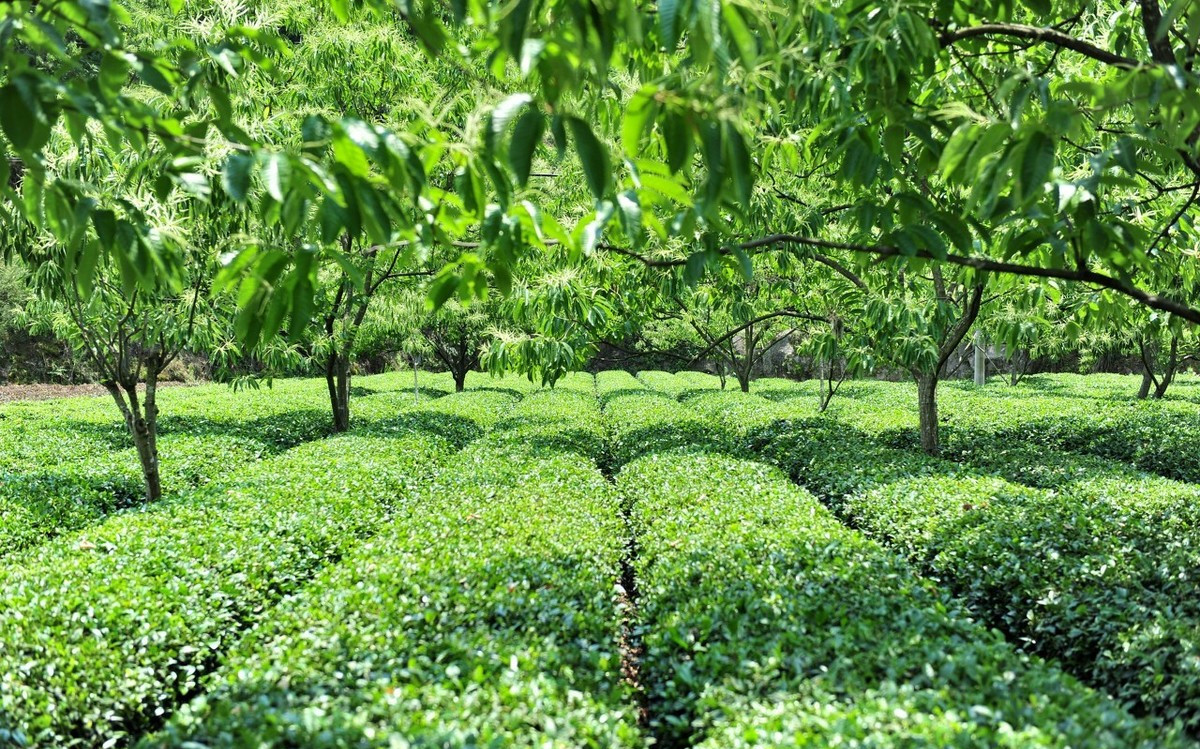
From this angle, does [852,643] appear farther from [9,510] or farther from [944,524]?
[9,510]

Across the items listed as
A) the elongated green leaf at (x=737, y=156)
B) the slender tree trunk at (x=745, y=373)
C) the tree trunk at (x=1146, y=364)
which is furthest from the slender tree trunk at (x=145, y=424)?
the tree trunk at (x=1146, y=364)

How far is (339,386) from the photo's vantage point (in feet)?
44.2

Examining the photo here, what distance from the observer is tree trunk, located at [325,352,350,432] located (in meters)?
13.3

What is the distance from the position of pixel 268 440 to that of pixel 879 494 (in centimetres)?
1050

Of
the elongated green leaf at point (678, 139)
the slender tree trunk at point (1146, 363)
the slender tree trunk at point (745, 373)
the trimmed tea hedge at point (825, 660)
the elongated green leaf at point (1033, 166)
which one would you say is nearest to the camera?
the elongated green leaf at point (678, 139)

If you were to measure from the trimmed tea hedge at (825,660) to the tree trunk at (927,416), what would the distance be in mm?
4738

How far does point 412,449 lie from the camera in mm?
10188

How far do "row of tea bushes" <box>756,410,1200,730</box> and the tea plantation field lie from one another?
0.02 metres

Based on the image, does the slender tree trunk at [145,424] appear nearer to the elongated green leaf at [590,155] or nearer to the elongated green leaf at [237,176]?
the elongated green leaf at [237,176]

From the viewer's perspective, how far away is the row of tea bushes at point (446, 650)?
8.46 feet

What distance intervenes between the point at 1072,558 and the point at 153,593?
19.6ft

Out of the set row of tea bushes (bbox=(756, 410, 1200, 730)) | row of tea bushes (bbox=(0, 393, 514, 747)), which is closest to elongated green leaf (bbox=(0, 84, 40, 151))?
row of tea bushes (bbox=(0, 393, 514, 747))

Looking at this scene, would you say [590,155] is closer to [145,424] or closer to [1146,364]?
[145,424]

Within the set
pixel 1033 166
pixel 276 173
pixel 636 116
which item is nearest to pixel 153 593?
pixel 276 173
